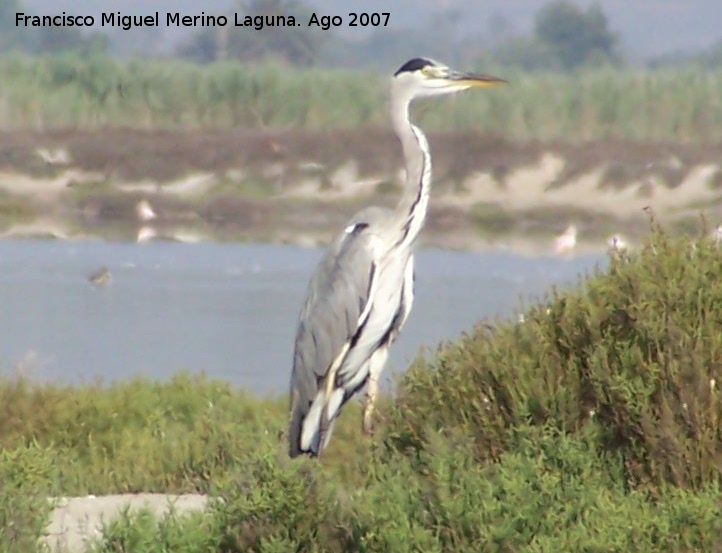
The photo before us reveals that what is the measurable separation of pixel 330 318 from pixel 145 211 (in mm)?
18349

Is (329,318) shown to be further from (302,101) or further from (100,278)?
(302,101)

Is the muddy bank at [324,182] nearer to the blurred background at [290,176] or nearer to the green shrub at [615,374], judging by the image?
the blurred background at [290,176]

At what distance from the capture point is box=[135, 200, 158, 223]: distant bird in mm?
24516

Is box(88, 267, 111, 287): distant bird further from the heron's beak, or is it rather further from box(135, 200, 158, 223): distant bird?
box(135, 200, 158, 223): distant bird

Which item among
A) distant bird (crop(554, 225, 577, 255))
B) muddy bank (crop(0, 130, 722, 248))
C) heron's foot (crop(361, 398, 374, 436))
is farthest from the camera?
muddy bank (crop(0, 130, 722, 248))

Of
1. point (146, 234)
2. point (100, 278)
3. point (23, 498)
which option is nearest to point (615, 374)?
point (23, 498)

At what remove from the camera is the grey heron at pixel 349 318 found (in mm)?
6664

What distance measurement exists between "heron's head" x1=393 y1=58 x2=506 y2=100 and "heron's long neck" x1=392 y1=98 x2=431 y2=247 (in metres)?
0.08

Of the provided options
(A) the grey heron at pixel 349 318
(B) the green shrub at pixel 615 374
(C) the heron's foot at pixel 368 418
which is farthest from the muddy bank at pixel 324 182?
(B) the green shrub at pixel 615 374

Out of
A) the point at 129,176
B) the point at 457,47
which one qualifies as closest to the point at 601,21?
the point at 457,47

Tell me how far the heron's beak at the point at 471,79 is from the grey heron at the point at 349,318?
798 millimetres

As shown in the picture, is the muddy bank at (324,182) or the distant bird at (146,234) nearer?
the distant bird at (146,234)

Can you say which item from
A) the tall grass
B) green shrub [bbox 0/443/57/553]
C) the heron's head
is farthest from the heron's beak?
the tall grass

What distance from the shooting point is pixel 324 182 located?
26.8 m
